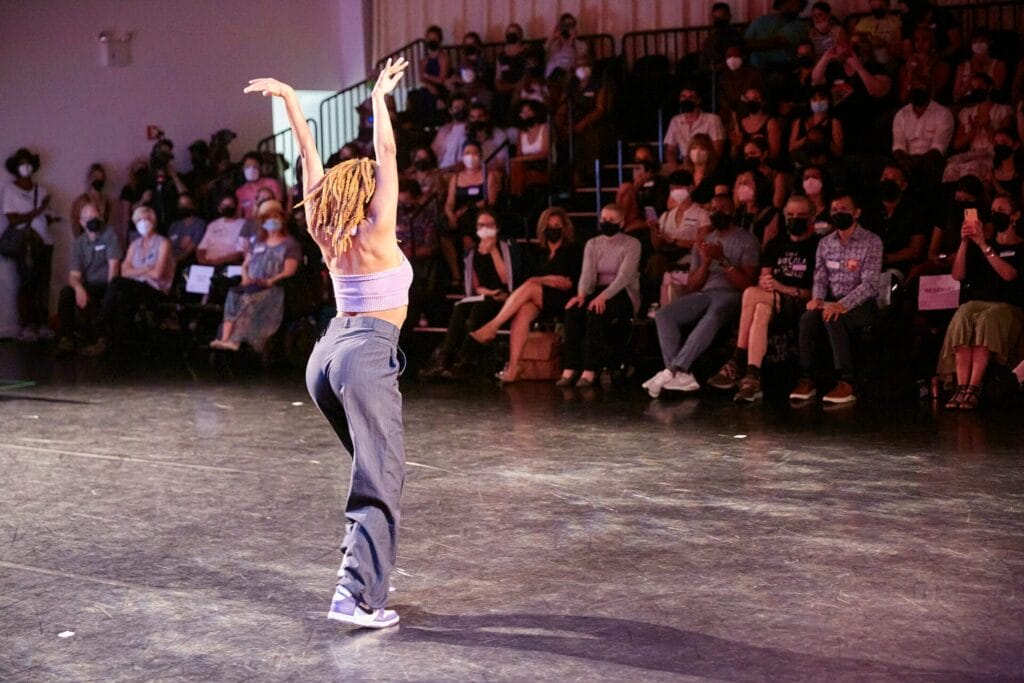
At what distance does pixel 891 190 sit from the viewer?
8703 millimetres

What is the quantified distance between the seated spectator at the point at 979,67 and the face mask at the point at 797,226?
92.9 inches

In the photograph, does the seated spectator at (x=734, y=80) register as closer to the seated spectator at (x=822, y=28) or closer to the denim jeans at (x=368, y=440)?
the seated spectator at (x=822, y=28)

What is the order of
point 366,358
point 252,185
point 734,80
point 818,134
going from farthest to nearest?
1. point 252,185
2. point 734,80
3. point 818,134
4. point 366,358

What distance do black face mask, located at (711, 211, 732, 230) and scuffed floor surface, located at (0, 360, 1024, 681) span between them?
1621 mm

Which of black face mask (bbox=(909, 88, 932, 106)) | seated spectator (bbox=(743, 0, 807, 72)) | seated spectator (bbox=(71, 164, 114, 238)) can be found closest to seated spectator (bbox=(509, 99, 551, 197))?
seated spectator (bbox=(743, 0, 807, 72))

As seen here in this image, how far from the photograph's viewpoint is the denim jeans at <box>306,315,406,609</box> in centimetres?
371

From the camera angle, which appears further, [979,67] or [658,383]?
[979,67]

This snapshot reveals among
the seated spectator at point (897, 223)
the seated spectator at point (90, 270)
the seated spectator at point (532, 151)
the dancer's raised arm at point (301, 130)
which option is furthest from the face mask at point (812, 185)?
the seated spectator at point (90, 270)

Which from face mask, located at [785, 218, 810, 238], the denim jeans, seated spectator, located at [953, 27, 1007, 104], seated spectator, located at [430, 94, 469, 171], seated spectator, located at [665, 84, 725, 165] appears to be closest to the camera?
the denim jeans

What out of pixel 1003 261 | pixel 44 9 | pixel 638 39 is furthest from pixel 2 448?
pixel 638 39

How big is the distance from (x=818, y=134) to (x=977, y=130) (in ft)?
3.58

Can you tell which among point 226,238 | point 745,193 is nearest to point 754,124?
point 745,193

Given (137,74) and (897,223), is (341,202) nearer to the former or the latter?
(897,223)

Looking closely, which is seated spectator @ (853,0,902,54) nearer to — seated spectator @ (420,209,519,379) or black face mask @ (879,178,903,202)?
black face mask @ (879,178,903,202)
